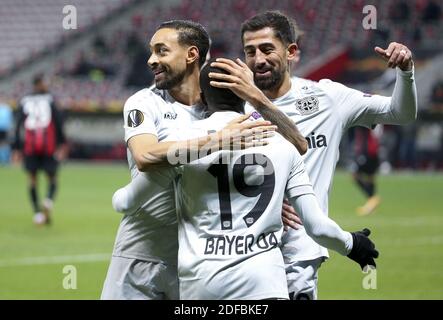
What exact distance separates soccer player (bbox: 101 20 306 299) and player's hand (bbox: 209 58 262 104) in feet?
0.06

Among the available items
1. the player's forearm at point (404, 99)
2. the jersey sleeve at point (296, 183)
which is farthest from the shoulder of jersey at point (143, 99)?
the player's forearm at point (404, 99)

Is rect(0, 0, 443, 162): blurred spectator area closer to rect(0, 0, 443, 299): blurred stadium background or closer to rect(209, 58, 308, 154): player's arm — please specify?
rect(0, 0, 443, 299): blurred stadium background

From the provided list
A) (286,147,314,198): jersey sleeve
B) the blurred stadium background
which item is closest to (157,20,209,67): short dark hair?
(286,147,314,198): jersey sleeve

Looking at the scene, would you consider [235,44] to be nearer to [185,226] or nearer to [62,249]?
[62,249]

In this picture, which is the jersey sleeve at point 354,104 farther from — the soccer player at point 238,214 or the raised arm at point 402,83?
the soccer player at point 238,214

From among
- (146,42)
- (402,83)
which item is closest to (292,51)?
(402,83)

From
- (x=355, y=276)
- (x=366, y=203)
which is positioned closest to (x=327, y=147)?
(x=355, y=276)

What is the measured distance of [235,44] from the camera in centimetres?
3016

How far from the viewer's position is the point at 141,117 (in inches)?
179

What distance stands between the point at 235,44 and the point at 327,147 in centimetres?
2495

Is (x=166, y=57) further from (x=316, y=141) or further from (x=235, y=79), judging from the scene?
(x=316, y=141)

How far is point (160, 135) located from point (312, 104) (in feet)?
4.12

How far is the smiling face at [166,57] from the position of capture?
4.67m

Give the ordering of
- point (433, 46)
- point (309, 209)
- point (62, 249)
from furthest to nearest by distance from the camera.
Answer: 1. point (433, 46)
2. point (62, 249)
3. point (309, 209)
